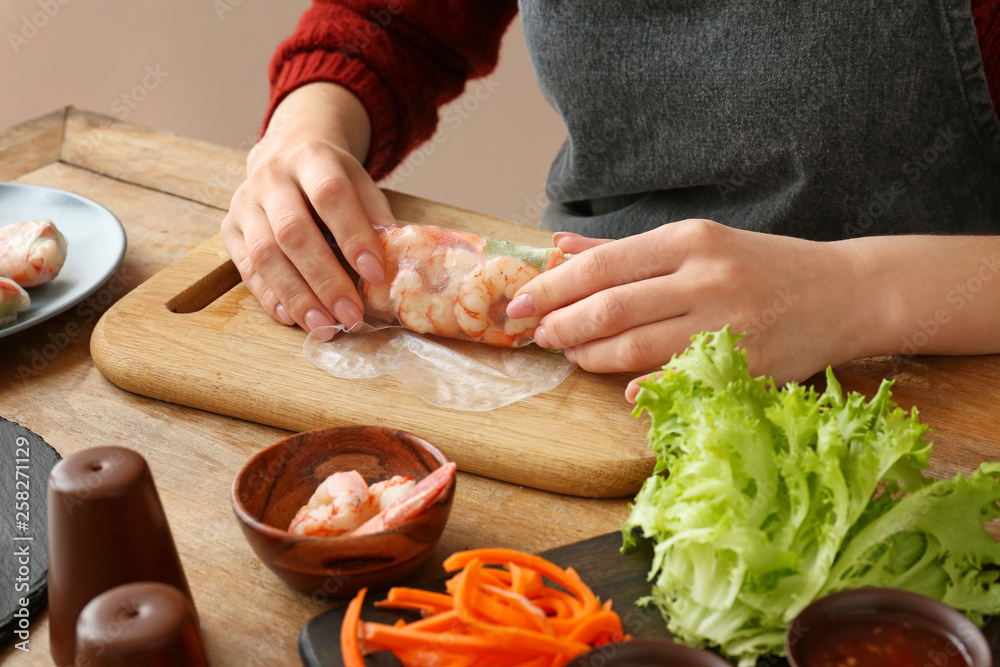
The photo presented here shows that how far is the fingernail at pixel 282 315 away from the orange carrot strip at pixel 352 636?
2.42 feet

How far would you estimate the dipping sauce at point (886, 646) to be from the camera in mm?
787

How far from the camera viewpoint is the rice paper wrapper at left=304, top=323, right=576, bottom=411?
1.39 metres

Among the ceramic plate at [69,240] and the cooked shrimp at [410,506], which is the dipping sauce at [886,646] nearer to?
the cooked shrimp at [410,506]

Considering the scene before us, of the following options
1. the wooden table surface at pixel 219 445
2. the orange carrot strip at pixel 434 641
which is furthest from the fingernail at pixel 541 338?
the orange carrot strip at pixel 434 641

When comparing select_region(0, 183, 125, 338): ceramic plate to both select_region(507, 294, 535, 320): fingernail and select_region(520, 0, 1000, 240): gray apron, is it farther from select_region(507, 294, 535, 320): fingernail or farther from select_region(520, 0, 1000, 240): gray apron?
select_region(520, 0, 1000, 240): gray apron

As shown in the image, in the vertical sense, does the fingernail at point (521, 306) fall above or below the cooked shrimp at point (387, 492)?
above

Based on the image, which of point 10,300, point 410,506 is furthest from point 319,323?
point 410,506

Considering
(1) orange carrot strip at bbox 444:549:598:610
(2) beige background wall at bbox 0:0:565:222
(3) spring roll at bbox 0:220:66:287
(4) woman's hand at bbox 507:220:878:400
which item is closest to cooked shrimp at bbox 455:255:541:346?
(4) woman's hand at bbox 507:220:878:400

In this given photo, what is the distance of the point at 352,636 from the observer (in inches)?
34.8

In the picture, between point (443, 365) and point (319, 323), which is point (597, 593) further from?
point (319, 323)

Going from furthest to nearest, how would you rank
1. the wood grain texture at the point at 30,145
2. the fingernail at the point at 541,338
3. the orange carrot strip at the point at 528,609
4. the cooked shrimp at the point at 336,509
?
1. the wood grain texture at the point at 30,145
2. the fingernail at the point at 541,338
3. the cooked shrimp at the point at 336,509
4. the orange carrot strip at the point at 528,609

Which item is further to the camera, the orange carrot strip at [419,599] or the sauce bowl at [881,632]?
the orange carrot strip at [419,599]

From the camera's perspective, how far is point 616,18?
168cm

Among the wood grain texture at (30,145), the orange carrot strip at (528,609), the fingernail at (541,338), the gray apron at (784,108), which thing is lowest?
the orange carrot strip at (528,609)
